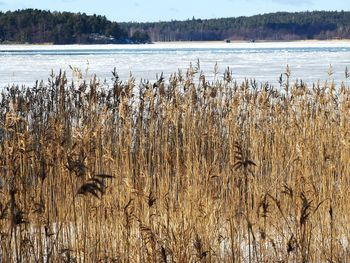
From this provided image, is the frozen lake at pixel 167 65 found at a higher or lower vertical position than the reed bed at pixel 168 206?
lower

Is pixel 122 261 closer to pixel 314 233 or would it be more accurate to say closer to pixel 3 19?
pixel 314 233

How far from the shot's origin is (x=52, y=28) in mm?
85188

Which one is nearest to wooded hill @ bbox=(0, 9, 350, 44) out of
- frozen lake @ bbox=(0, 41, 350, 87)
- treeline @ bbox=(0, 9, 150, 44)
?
treeline @ bbox=(0, 9, 150, 44)

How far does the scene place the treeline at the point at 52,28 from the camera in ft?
270

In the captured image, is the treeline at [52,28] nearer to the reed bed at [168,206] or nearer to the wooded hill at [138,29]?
the wooded hill at [138,29]

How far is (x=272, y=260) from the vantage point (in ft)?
13.3

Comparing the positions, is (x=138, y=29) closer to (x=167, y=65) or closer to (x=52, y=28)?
(x=52, y=28)

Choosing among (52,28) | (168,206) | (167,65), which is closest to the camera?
(168,206)

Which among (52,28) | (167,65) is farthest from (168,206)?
(52,28)

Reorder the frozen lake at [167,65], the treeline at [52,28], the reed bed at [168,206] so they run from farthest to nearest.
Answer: the treeline at [52,28] → the frozen lake at [167,65] → the reed bed at [168,206]

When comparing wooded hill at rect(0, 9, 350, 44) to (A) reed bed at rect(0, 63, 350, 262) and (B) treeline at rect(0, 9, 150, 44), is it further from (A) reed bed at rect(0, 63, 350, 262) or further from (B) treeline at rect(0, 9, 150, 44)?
(A) reed bed at rect(0, 63, 350, 262)

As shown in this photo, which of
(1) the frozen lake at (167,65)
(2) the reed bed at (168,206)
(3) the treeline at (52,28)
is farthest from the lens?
(3) the treeline at (52,28)

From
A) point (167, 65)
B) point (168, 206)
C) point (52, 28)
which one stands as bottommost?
point (167, 65)

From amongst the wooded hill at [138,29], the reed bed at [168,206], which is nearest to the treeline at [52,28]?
the wooded hill at [138,29]
